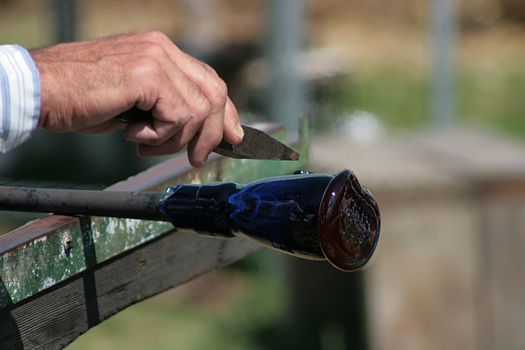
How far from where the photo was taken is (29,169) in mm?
8258

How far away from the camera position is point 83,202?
132cm

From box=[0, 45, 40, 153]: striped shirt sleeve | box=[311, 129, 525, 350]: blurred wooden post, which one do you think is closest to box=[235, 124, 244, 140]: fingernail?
box=[0, 45, 40, 153]: striped shirt sleeve

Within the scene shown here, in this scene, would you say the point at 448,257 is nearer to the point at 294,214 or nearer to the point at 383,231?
the point at 383,231

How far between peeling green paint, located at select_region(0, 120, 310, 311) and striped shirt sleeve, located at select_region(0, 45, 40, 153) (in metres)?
0.13

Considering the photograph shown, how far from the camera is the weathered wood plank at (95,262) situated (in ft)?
4.29

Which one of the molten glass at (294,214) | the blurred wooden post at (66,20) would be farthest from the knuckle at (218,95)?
the blurred wooden post at (66,20)

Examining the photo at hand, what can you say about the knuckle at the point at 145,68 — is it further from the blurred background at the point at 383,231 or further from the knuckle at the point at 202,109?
the blurred background at the point at 383,231

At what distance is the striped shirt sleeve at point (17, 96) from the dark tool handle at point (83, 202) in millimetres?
75

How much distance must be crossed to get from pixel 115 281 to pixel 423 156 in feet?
12.6

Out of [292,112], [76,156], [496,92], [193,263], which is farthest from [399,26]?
[193,263]

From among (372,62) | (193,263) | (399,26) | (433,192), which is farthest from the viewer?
(399,26)

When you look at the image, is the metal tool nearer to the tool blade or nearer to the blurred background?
the tool blade

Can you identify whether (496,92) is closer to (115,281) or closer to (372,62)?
(372,62)

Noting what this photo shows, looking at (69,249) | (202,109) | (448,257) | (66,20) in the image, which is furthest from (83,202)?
(66,20)
